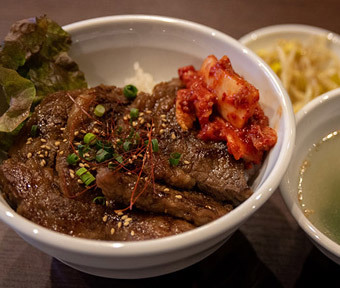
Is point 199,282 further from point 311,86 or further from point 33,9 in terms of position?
point 33,9

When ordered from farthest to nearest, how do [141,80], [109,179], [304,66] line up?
[304,66], [141,80], [109,179]

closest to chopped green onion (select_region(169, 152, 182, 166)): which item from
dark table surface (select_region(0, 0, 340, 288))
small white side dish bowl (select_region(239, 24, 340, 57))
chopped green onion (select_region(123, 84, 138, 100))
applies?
chopped green onion (select_region(123, 84, 138, 100))

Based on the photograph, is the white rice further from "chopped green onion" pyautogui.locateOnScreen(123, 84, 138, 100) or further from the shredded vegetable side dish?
the shredded vegetable side dish

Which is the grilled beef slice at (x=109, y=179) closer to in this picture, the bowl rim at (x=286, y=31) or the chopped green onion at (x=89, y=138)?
the chopped green onion at (x=89, y=138)

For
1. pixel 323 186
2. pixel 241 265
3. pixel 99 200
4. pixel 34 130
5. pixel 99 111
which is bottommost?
pixel 241 265

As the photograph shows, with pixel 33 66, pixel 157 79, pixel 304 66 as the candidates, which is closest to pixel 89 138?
pixel 33 66

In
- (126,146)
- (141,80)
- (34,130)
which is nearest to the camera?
(126,146)

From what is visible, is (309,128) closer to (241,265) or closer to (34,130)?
(241,265)
